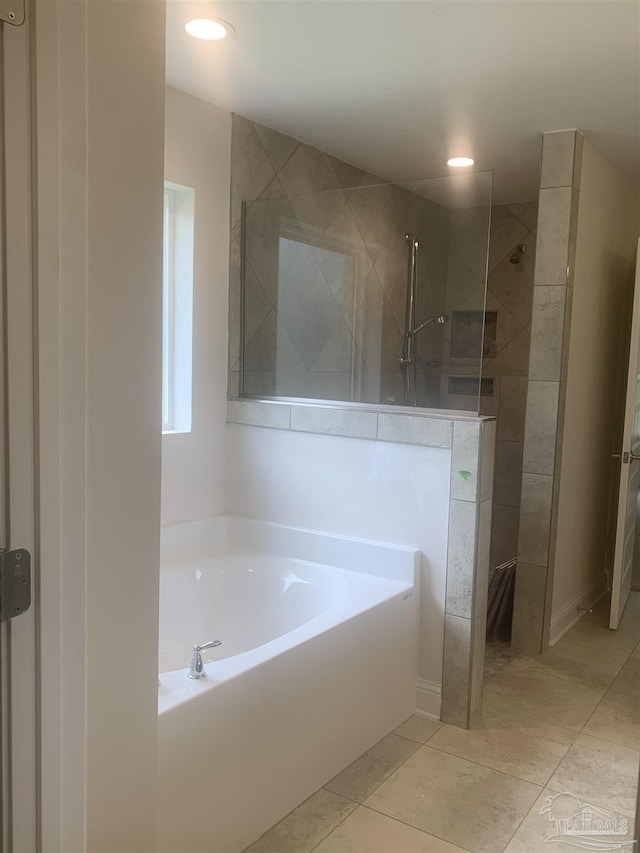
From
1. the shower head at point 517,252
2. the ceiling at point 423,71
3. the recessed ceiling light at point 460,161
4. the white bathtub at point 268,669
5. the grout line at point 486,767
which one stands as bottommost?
the grout line at point 486,767

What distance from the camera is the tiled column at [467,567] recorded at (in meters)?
2.50

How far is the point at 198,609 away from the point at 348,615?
0.70 metres

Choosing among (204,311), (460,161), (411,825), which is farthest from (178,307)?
(411,825)

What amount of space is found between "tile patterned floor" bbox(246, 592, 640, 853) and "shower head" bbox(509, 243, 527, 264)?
8.19 ft

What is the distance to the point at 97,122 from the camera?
3.84 ft

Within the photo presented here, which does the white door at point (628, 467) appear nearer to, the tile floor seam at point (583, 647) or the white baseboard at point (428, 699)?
the tile floor seam at point (583, 647)

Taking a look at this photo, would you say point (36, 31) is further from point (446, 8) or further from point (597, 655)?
point (597, 655)

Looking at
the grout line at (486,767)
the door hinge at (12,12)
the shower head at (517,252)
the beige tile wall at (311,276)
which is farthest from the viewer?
the shower head at (517,252)

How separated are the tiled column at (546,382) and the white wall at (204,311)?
53.5 inches

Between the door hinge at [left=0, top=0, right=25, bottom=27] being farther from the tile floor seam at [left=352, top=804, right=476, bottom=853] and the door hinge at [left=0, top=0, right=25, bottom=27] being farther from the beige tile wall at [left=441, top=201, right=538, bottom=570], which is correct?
the beige tile wall at [left=441, top=201, right=538, bottom=570]

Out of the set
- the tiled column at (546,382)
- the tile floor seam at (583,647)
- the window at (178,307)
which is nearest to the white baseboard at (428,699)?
the tiled column at (546,382)

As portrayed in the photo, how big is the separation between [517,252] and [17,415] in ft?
12.9

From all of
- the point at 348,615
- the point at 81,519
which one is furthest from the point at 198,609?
the point at 81,519

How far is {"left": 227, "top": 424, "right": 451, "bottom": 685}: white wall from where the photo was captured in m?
2.62
